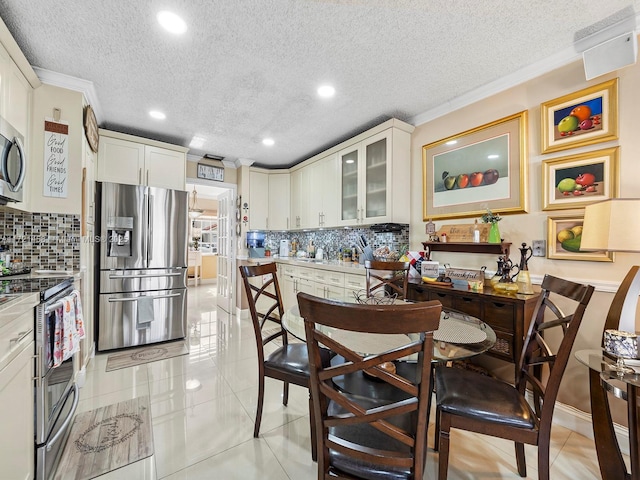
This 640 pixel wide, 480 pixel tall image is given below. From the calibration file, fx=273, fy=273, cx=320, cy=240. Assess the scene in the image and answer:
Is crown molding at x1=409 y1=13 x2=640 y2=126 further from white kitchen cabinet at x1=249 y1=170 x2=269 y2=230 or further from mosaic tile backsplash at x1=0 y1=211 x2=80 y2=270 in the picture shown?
mosaic tile backsplash at x1=0 y1=211 x2=80 y2=270

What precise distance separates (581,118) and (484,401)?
2.05m

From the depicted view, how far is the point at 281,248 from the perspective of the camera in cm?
507

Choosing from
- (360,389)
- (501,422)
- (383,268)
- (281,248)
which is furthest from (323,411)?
(281,248)

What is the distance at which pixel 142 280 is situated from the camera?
3232 mm

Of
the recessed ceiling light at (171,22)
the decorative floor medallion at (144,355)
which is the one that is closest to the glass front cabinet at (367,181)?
the recessed ceiling light at (171,22)

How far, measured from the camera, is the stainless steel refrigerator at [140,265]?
304 centimetres

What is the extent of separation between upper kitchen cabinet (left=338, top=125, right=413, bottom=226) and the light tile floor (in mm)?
2007

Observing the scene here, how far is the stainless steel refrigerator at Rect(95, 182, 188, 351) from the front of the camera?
304 cm

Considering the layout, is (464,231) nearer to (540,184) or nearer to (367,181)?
(540,184)

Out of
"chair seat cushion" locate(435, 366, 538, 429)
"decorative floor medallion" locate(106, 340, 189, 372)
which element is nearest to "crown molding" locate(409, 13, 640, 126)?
"chair seat cushion" locate(435, 366, 538, 429)

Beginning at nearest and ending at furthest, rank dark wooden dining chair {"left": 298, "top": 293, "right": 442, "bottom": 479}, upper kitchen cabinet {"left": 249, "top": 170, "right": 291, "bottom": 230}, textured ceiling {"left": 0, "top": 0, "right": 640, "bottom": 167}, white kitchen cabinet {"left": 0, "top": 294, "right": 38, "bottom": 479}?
dark wooden dining chair {"left": 298, "top": 293, "right": 442, "bottom": 479} < white kitchen cabinet {"left": 0, "top": 294, "right": 38, "bottom": 479} < textured ceiling {"left": 0, "top": 0, "right": 640, "bottom": 167} < upper kitchen cabinet {"left": 249, "top": 170, "right": 291, "bottom": 230}

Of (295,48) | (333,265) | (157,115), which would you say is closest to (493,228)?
(333,265)

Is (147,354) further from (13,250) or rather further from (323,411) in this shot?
(323,411)

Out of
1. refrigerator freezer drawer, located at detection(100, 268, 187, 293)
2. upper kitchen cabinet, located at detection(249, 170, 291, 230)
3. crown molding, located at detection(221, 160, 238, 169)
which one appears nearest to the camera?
refrigerator freezer drawer, located at detection(100, 268, 187, 293)
